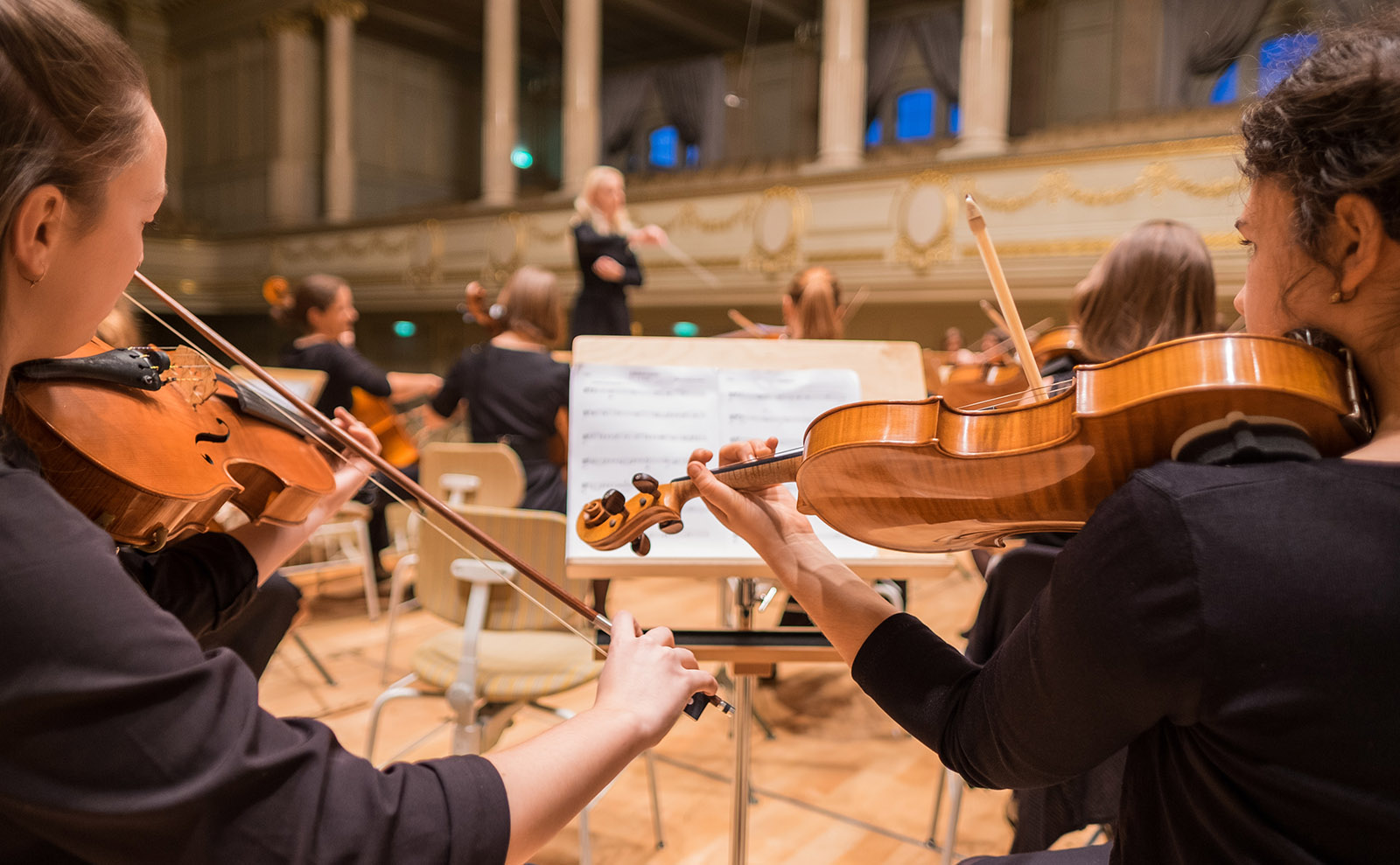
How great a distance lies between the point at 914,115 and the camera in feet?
37.1

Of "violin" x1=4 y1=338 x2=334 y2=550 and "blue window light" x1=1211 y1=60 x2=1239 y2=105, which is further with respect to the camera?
"blue window light" x1=1211 y1=60 x2=1239 y2=105

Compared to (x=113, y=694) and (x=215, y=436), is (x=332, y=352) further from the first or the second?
(x=113, y=694)

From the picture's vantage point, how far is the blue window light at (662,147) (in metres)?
13.5

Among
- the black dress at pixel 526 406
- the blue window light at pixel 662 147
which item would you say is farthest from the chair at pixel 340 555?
the blue window light at pixel 662 147

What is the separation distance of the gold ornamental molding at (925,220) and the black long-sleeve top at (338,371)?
15.2 feet

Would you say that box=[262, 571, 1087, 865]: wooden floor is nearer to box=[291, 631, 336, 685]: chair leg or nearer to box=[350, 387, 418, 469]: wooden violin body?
box=[291, 631, 336, 685]: chair leg

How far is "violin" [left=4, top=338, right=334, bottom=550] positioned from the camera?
97cm

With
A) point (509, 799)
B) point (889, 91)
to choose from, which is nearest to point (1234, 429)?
point (509, 799)

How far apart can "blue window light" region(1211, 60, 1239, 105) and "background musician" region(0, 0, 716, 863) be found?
1042 centimetres

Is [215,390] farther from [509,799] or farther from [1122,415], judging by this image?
[1122,415]

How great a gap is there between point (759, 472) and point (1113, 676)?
1.72 feet

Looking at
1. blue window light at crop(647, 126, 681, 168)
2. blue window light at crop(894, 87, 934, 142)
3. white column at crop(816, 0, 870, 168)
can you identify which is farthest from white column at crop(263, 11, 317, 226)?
blue window light at crop(894, 87, 934, 142)

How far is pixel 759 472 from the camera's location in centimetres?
111

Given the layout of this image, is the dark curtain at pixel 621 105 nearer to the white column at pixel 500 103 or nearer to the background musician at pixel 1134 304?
the white column at pixel 500 103
